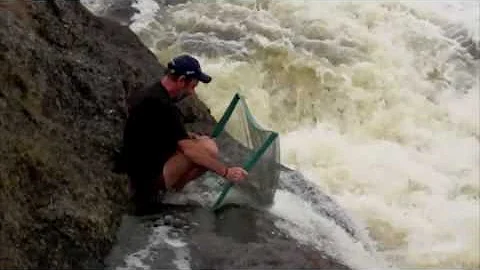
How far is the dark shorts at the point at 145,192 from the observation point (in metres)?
5.29

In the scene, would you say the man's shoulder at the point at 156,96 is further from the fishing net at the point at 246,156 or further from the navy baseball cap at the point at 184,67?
the fishing net at the point at 246,156

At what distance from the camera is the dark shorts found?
5293 millimetres

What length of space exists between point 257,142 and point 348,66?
655cm

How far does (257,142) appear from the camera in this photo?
5.95 m

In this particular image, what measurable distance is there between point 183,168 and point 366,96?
6549 mm

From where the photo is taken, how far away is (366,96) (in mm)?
11508

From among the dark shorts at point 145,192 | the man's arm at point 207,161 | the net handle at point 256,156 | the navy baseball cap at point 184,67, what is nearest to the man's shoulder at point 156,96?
the navy baseball cap at point 184,67

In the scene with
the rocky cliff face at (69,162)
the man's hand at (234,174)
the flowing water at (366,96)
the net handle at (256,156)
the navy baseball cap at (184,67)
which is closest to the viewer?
the rocky cliff face at (69,162)

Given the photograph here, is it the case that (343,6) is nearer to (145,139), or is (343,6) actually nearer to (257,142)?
(257,142)

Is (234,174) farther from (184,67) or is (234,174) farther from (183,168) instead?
(184,67)

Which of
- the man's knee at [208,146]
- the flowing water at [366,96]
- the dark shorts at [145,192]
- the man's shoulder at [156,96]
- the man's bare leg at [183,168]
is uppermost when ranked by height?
the flowing water at [366,96]

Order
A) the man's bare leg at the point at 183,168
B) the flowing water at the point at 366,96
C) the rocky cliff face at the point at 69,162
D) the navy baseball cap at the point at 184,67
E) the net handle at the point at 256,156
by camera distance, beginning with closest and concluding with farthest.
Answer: the rocky cliff face at the point at 69,162 < the navy baseball cap at the point at 184,67 < the man's bare leg at the point at 183,168 < the net handle at the point at 256,156 < the flowing water at the point at 366,96

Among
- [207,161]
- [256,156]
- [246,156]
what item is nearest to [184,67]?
[207,161]

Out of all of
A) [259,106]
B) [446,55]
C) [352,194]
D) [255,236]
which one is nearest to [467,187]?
[352,194]
